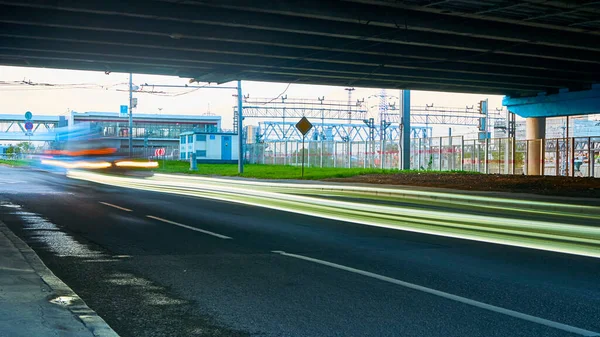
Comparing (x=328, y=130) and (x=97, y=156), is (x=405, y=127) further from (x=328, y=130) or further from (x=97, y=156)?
(x=328, y=130)

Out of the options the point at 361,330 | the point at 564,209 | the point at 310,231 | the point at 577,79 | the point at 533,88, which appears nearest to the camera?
the point at 361,330

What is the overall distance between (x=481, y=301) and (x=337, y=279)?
1861 millimetres

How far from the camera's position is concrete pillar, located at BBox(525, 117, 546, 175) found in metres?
43.8

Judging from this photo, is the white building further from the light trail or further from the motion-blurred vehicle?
the light trail

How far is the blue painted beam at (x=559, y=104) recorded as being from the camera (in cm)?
3971

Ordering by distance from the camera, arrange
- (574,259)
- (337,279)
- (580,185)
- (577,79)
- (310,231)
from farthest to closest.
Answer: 1. (577,79)
2. (580,185)
3. (310,231)
4. (574,259)
5. (337,279)

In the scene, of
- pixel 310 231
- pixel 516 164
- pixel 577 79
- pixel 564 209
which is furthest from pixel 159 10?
pixel 516 164

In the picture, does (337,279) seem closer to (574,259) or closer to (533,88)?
(574,259)

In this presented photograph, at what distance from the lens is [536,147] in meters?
44.0

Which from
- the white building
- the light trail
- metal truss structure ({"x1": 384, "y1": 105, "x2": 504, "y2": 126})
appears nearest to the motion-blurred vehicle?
the light trail

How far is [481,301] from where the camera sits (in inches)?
279

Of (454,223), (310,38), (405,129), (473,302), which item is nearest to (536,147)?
(405,129)

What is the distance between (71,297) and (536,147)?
135 ft

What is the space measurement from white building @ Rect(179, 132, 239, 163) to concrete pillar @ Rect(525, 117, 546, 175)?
37.4m
